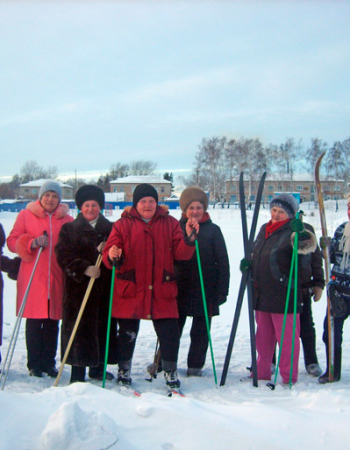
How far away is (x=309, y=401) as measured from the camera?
8.93 feet

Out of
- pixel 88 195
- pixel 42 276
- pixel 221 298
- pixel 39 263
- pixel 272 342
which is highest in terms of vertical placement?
pixel 88 195

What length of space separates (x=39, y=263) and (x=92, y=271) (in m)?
0.65

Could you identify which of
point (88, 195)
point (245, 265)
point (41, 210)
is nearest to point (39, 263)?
point (41, 210)

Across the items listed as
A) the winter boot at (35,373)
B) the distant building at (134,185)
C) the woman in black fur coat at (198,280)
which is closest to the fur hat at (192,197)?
the woman in black fur coat at (198,280)

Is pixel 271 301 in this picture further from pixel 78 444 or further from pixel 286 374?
pixel 78 444

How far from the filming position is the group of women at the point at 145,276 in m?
3.37

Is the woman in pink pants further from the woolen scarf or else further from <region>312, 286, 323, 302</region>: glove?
<region>312, 286, 323, 302</region>: glove

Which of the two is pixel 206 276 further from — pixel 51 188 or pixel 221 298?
pixel 51 188

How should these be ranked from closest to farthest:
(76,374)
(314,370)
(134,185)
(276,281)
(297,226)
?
1. (297,226)
2. (76,374)
3. (276,281)
4. (314,370)
5. (134,185)

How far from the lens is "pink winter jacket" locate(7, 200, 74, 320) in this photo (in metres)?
3.65

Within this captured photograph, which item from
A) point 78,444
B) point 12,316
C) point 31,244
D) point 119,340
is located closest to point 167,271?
point 119,340

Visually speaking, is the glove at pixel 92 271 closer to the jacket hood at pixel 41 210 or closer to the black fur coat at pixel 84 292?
the black fur coat at pixel 84 292

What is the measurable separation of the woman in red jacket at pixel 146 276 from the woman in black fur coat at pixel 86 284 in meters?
0.19

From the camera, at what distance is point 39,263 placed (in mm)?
3727
